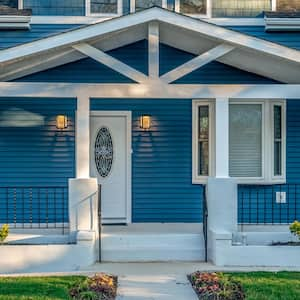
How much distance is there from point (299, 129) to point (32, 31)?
554 cm

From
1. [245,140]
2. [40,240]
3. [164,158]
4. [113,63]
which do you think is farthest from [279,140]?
[40,240]

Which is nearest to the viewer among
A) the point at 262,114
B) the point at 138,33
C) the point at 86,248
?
the point at 86,248

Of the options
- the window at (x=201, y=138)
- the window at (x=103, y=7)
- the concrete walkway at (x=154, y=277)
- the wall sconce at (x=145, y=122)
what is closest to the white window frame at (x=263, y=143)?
the window at (x=201, y=138)

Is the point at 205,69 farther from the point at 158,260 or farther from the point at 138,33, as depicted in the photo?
the point at 158,260

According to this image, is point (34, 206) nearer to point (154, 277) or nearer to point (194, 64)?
point (154, 277)

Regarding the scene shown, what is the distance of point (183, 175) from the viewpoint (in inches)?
434

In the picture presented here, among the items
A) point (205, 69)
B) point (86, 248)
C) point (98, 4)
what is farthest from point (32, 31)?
point (86, 248)

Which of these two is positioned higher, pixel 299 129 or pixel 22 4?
pixel 22 4

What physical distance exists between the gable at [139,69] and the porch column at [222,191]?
2075 mm

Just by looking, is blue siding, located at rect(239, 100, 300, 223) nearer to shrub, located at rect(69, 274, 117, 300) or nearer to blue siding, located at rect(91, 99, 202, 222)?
blue siding, located at rect(91, 99, 202, 222)

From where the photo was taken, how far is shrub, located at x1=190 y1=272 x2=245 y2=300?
653cm

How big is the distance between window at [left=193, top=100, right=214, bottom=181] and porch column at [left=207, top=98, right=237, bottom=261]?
6.47ft

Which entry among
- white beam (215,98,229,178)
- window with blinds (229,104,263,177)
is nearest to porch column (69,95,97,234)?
white beam (215,98,229,178)

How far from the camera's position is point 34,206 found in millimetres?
10922
